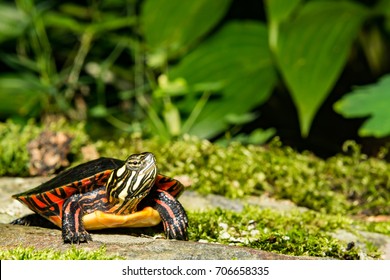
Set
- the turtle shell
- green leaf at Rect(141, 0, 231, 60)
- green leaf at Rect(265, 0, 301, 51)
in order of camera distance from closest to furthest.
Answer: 1. the turtle shell
2. green leaf at Rect(265, 0, 301, 51)
3. green leaf at Rect(141, 0, 231, 60)

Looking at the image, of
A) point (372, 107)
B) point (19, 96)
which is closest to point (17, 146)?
point (19, 96)

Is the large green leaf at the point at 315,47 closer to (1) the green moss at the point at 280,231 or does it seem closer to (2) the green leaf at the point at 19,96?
(1) the green moss at the point at 280,231

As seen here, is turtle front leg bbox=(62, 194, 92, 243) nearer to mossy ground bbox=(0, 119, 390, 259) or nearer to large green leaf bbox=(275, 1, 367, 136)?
mossy ground bbox=(0, 119, 390, 259)

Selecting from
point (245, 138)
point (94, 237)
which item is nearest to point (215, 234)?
point (94, 237)

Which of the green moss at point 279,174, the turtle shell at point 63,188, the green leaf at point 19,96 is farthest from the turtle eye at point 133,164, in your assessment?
the green leaf at point 19,96

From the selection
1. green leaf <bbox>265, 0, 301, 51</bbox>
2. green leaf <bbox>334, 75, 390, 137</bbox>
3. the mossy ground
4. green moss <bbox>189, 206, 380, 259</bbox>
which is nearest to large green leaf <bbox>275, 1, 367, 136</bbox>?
green leaf <bbox>265, 0, 301, 51</bbox>

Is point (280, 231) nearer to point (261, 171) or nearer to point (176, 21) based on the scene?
point (261, 171)
